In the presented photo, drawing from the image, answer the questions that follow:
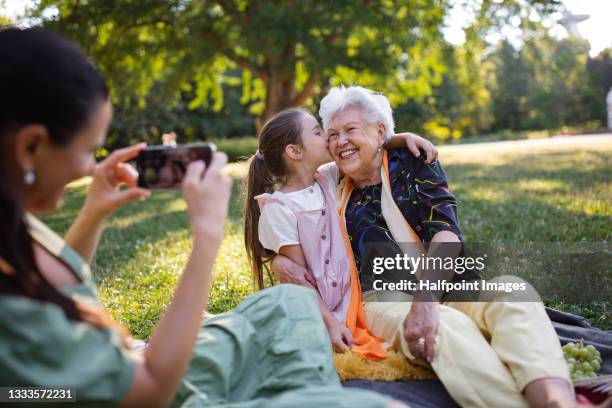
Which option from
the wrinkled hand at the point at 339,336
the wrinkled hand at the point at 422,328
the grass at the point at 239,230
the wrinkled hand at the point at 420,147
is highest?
the wrinkled hand at the point at 420,147

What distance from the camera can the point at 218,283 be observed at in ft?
17.9

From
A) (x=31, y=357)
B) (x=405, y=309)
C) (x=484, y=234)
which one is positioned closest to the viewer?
(x=31, y=357)

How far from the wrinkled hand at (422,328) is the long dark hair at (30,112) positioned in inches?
69.0

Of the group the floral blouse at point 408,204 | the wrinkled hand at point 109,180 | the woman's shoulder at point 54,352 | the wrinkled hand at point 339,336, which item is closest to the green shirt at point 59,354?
the woman's shoulder at point 54,352

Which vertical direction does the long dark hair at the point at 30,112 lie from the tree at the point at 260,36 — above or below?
below

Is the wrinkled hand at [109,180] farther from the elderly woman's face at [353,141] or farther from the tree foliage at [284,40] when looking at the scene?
the tree foliage at [284,40]

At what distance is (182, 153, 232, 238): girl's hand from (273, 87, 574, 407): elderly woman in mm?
1478

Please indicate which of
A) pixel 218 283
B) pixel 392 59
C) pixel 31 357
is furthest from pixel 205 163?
pixel 392 59

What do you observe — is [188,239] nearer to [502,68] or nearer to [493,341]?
[493,341]

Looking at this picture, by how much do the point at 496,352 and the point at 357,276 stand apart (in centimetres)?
101

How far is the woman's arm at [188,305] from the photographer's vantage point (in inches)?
61.5

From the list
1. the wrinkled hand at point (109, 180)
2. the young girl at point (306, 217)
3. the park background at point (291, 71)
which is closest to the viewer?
the wrinkled hand at point (109, 180)

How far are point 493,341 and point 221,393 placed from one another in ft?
4.44

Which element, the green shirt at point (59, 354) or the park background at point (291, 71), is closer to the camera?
the green shirt at point (59, 354)
